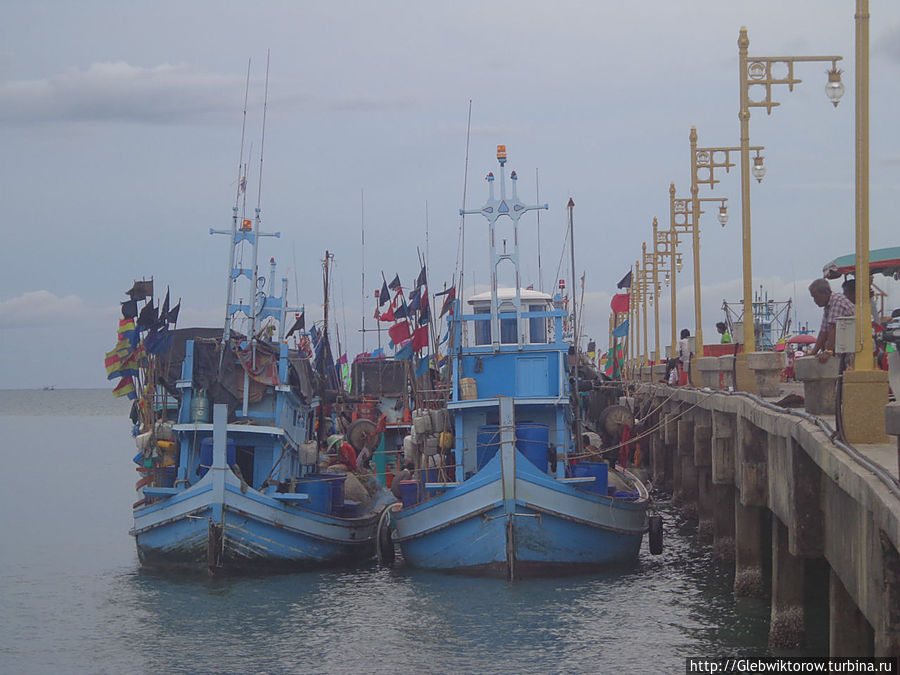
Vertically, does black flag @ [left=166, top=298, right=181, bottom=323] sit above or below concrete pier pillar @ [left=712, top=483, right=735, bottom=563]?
above

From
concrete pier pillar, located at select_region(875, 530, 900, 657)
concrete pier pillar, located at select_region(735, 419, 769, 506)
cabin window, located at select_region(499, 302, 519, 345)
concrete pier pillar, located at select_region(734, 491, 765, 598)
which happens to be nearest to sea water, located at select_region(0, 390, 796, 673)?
concrete pier pillar, located at select_region(734, 491, 765, 598)

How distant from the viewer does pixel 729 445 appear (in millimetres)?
19734

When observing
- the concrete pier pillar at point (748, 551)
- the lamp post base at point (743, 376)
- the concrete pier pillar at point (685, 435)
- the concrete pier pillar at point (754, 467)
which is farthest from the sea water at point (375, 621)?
the lamp post base at point (743, 376)

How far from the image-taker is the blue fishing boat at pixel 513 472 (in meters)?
19.8

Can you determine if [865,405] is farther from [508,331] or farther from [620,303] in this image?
[620,303]

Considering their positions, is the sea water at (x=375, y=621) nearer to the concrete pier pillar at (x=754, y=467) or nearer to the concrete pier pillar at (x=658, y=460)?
the concrete pier pillar at (x=754, y=467)

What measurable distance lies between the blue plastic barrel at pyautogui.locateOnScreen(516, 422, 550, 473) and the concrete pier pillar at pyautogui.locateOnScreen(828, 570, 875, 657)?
10.0 metres

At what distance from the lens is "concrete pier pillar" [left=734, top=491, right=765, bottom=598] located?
17.2 m

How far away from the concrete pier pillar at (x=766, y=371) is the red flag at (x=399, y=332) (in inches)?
370

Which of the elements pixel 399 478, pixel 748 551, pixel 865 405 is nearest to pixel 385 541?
pixel 399 478

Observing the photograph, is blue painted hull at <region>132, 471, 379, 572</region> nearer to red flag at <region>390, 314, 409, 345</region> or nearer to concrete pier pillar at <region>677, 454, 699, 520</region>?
red flag at <region>390, 314, 409, 345</region>

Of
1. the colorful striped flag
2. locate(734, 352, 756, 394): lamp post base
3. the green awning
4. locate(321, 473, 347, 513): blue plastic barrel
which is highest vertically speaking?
the green awning

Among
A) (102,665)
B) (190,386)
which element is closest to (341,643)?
(102,665)

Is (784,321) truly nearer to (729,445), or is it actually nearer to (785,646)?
(729,445)
